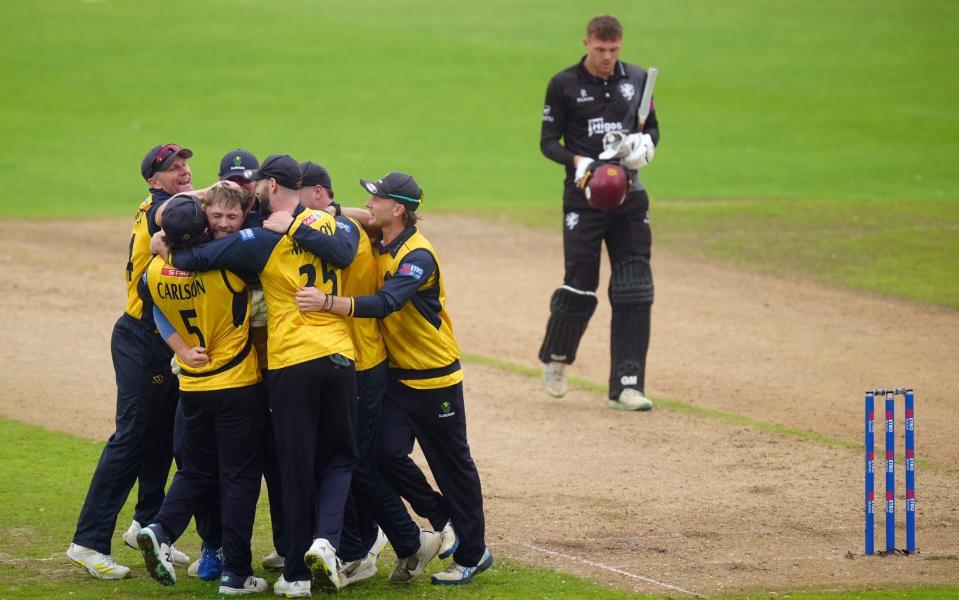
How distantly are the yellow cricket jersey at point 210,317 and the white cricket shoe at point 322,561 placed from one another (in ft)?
2.87

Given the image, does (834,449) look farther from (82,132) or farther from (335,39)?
(335,39)

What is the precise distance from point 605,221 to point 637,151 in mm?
641

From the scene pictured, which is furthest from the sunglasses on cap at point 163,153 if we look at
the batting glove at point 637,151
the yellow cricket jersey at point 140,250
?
the batting glove at point 637,151

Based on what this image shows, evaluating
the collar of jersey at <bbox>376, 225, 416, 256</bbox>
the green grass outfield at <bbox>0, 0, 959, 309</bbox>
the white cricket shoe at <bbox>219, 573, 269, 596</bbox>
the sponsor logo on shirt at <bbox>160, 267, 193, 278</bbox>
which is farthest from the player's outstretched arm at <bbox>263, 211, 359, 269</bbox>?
the green grass outfield at <bbox>0, 0, 959, 309</bbox>

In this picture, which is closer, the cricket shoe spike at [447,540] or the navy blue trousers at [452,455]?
the navy blue trousers at [452,455]

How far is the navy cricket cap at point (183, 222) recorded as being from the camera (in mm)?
6488

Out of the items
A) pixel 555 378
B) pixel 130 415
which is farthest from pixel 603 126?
pixel 130 415

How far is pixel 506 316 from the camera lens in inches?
574

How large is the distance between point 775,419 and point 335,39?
85.8 ft

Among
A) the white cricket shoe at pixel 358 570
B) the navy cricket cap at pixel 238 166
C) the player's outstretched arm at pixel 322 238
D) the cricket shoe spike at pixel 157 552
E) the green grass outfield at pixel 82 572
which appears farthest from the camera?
the navy cricket cap at pixel 238 166

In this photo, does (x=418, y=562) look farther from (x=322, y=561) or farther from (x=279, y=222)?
(x=279, y=222)

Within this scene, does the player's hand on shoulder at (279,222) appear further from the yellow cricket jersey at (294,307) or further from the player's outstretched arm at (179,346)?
the player's outstretched arm at (179,346)

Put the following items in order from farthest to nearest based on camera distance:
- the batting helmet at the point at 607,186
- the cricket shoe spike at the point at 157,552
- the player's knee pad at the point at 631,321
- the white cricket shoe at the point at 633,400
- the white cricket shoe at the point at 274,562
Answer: the player's knee pad at the point at 631,321 → the white cricket shoe at the point at 633,400 → the batting helmet at the point at 607,186 → the white cricket shoe at the point at 274,562 → the cricket shoe spike at the point at 157,552

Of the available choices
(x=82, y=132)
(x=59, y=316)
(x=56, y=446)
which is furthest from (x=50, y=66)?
(x=56, y=446)
